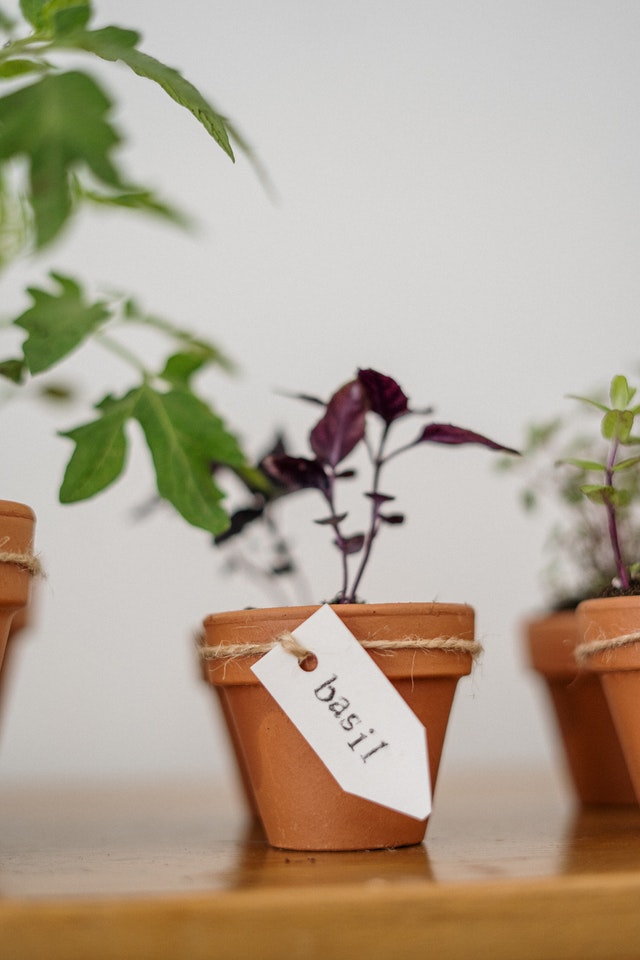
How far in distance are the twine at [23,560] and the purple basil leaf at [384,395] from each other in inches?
11.6

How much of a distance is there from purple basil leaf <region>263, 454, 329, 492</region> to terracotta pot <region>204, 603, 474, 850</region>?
144mm

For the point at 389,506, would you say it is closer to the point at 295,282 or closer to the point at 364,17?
the point at 295,282

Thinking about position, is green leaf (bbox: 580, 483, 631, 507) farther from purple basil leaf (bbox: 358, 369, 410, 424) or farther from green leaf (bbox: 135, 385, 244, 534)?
→ green leaf (bbox: 135, 385, 244, 534)

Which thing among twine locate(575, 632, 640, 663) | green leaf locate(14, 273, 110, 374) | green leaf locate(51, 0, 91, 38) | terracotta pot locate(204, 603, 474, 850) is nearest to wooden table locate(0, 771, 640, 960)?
terracotta pot locate(204, 603, 474, 850)

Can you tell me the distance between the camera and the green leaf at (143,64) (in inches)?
22.1

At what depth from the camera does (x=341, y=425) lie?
0.77 m

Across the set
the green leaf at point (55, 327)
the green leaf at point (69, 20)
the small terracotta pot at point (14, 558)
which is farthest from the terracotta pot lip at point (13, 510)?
the green leaf at point (69, 20)

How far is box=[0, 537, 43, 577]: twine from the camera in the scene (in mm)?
628

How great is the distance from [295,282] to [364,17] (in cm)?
49

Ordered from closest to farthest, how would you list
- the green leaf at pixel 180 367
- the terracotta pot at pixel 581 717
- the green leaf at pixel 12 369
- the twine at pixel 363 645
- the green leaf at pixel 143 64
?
the green leaf at pixel 143 64, the twine at pixel 363 645, the green leaf at pixel 12 369, the green leaf at pixel 180 367, the terracotta pot at pixel 581 717

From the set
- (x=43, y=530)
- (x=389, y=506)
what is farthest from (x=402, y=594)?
(x=43, y=530)

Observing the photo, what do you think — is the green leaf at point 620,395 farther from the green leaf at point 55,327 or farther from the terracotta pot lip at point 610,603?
the green leaf at point 55,327

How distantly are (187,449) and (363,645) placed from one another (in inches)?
8.6

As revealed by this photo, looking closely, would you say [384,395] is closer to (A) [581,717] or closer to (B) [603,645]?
(B) [603,645]
